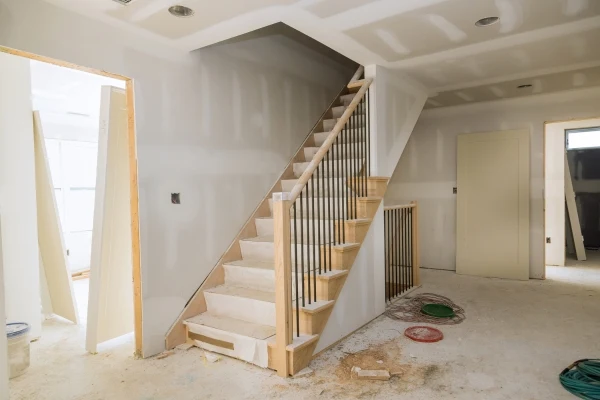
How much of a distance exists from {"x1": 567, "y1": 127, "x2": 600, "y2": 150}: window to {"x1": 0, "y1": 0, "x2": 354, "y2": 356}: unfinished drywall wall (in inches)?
249

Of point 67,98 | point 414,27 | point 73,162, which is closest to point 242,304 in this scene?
point 414,27

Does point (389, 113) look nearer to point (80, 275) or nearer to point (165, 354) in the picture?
point (165, 354)

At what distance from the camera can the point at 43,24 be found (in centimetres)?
230

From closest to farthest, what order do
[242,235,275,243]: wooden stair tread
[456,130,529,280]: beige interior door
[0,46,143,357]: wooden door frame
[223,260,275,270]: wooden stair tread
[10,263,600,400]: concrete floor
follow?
[10,263,600,400]: concrete floor → [0,46,143,357]: wooden door frame → [223,260,275,270]: wooden stair tread → [242,235,275,243]: wooden stair tread → [456,130,529,280]: beige interior door

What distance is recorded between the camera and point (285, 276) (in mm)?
2500

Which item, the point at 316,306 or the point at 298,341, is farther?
the point at 316,306

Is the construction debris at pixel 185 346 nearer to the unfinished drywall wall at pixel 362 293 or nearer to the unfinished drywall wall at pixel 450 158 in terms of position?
the unfinished drywall wall at pixel 362 293

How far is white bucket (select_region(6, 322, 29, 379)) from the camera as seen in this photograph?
8.55 feet

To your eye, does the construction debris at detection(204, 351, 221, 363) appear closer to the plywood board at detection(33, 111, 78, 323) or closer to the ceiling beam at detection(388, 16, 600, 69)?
the plywood board at detection(33, 111, 78, 323)

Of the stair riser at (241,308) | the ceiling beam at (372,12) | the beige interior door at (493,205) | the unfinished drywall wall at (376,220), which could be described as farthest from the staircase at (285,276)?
the beige interior door at (493,205)

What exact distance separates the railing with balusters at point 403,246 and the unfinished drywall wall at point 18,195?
367 cm

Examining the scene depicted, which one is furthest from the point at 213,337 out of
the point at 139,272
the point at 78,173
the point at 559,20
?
the point at 78,173

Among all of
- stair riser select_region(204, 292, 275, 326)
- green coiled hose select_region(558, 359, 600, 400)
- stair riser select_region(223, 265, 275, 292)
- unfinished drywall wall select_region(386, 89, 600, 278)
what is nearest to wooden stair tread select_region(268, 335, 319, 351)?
stair riser select_region(204, 292, 275, 326)

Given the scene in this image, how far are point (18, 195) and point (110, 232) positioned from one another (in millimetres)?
976
